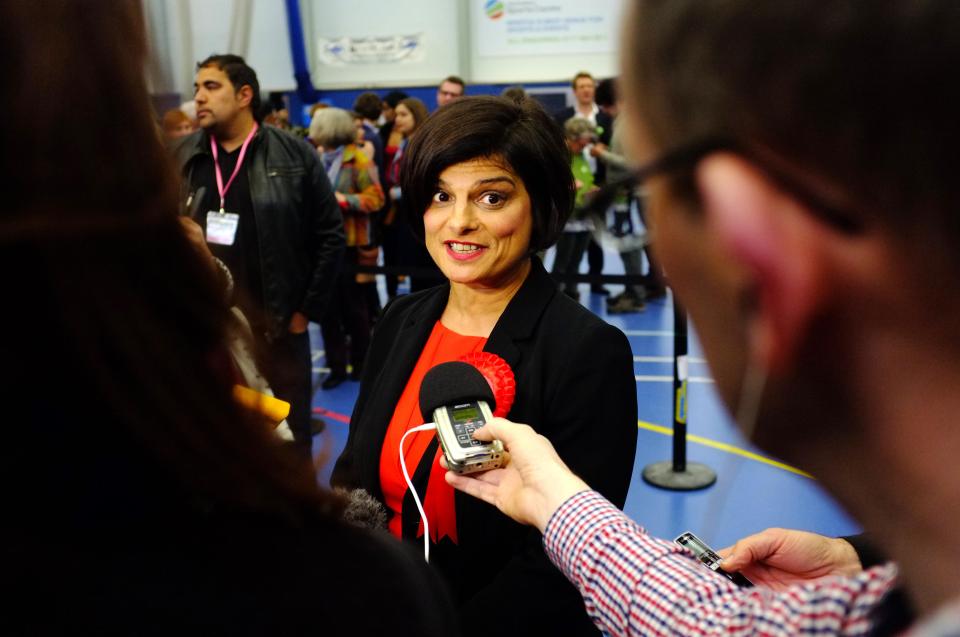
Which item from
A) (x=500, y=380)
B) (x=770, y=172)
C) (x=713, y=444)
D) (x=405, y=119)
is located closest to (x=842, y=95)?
(x=770, y=172)

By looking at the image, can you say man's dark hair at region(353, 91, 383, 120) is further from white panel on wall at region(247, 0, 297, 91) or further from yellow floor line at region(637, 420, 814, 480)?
white panel on wall at region(247, 0, 297, 91)

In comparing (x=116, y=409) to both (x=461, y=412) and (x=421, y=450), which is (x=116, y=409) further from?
(x=421, y=450)

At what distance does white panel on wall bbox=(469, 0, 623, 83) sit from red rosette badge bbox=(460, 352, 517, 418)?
1713 cm

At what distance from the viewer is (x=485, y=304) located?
7.63 ft

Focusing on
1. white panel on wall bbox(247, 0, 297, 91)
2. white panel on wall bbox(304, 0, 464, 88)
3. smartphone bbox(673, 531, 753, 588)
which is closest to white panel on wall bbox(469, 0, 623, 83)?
white panel on wall bbox(304, 0, 464, 88)

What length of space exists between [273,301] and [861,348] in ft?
13.4

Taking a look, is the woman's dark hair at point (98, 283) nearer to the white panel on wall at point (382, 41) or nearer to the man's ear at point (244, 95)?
the man's ear at point (244, 95)

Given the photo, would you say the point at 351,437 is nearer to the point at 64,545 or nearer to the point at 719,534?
the point at 64,545

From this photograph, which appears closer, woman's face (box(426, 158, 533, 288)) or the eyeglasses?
the eyeglasses

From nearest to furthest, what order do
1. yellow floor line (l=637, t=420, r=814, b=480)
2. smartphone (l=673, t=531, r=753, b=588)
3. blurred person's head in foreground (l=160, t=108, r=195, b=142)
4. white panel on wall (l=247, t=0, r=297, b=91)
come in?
blurred person's head in foreground (l=160, t=108, r=195, b=142), smartphone (l=673, t=531, r=753, b=588), yellow floor line (l=637, t=420, r=814, b=480), white panel on wall (l=247, t=0, r=297, b=91)

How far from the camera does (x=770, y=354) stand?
633 mm

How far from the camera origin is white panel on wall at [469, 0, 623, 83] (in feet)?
60.0

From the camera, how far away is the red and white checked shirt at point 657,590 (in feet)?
2.97

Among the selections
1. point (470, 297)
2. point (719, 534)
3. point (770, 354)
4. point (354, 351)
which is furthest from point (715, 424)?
point (770, 354)
